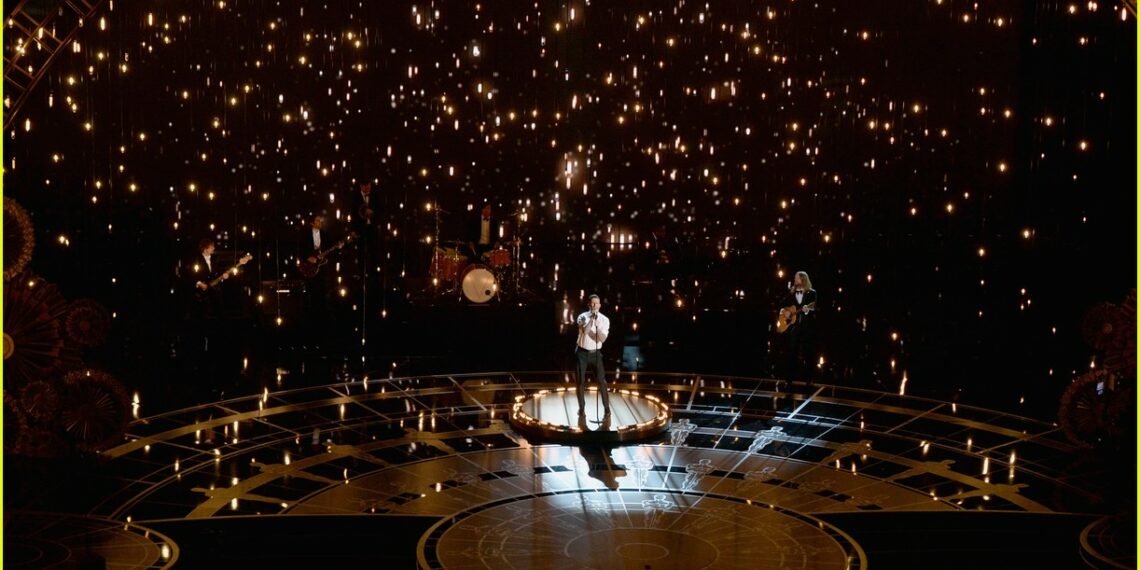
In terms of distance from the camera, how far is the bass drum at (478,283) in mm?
10016

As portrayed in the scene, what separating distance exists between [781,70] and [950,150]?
2.07 m

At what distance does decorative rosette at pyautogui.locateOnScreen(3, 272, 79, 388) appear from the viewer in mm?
4988

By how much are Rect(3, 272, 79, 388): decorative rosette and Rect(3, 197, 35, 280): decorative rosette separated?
14cm

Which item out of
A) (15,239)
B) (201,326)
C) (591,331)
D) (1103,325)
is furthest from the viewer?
(201,326)

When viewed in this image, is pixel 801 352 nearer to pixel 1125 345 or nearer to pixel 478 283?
pixel 1125 345

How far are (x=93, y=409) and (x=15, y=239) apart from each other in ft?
3.11

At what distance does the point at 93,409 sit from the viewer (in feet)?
17.1

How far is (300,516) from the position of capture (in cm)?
463

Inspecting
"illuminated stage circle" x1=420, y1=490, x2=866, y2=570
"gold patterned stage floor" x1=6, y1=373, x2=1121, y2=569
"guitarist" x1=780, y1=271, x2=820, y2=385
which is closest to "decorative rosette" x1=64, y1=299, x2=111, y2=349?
"gold patterned stage floor" x1=6, y1=373, x2=1121, y2=569

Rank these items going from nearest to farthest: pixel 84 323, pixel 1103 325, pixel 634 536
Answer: pixel 634 536 < pixel 84 323 < pixel 1103 325

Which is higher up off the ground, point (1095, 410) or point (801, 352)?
point (801, 352)

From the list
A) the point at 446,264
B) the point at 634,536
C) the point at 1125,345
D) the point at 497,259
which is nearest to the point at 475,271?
the point at 497,259

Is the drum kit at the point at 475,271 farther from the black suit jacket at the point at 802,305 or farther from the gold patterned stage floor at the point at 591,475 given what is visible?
the black suit jacket at the point at 802,305

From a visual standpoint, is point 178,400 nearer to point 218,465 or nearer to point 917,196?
point 218,465
